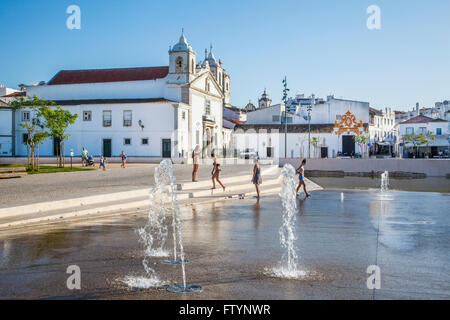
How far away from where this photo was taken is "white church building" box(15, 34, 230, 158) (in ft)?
139

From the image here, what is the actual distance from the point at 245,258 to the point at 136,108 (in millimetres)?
37341

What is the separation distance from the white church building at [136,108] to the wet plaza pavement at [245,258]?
30632mm

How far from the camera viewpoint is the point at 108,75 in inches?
1902

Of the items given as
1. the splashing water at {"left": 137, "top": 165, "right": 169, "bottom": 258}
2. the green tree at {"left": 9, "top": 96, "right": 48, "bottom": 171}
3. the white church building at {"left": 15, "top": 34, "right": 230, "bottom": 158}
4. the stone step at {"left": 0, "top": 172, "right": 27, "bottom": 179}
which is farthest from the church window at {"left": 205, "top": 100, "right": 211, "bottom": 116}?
the splashing water at {"left": 137, "top": 165, "right": 169, "bottom": 258}

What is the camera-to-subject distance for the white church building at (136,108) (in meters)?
42.3

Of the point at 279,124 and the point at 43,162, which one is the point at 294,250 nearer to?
the point at 43,162

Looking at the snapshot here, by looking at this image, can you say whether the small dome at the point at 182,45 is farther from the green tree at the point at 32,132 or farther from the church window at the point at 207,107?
the green tree at the point at 32,132

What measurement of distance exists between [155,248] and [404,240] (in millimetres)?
5033

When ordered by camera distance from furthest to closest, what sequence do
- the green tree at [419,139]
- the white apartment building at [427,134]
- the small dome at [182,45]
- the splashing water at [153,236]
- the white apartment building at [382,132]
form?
the white apartment building at [382,132], the white apartment building at [427,134], the green tree at [419,139], the small dome at [182,45], the splashing water at [153,236]

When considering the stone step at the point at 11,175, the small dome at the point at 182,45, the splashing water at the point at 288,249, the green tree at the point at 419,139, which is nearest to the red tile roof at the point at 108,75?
the small dome at the point at 182,45

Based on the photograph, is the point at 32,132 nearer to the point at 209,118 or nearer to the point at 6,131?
the point at 6,131

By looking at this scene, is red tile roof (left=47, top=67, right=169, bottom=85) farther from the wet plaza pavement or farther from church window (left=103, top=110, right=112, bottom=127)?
the wet plaza pavement

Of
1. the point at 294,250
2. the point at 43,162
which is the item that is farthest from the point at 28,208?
the point at 43,162

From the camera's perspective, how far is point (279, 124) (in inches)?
2564
